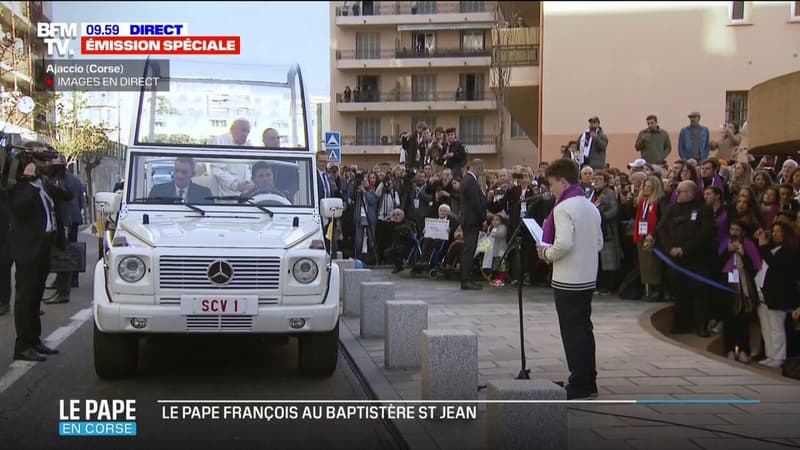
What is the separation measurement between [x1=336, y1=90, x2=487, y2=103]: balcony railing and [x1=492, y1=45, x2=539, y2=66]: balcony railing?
34860 mm

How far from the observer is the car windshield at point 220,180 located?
8055 mm

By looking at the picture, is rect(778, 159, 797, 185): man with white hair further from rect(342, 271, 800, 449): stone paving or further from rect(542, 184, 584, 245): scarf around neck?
rect(542, 184, 584, 245): scarf around neck

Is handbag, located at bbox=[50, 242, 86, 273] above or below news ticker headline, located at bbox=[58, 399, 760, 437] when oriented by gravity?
above

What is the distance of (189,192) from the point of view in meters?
8.08

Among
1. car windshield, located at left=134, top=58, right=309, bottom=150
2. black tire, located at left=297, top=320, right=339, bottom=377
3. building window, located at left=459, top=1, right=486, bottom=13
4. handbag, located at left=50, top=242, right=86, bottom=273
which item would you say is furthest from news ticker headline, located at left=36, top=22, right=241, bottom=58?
building window, located at left=459, top=1, right=486, bottom=13

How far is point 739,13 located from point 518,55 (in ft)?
35.7

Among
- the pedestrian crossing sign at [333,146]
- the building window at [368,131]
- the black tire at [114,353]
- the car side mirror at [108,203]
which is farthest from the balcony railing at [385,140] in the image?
the black tire at [114,353]

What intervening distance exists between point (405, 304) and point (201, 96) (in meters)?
3.41

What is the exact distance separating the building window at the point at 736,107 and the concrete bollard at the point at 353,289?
9.53 m

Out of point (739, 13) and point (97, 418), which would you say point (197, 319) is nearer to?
point (97, 418)

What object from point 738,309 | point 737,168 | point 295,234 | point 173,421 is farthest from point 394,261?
point 173,421

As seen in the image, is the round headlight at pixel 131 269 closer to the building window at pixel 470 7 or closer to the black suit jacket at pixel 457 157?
the black suit jacket at pixel 457 157

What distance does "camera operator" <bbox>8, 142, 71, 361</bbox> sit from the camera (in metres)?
7.98

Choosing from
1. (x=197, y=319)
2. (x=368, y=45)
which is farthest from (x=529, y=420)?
Result: (x=368, y=45)
